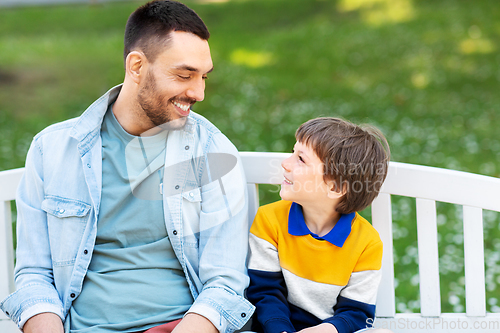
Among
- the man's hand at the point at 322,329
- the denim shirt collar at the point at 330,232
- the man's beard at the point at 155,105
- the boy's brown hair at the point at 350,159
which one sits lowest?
the man's hand at the point at 322,329

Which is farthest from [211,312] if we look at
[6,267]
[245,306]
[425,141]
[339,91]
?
[339,91]

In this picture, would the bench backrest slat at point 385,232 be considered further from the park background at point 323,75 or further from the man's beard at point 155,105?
the park background at point 323,75

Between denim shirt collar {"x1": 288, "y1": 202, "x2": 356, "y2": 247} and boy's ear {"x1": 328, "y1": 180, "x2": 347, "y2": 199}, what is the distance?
10 cm

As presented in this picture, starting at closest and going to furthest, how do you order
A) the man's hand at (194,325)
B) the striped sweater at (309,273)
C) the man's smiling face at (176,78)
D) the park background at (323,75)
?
the man's hand at (194,325) → the striped sweater at (309,273) → the man's smiling face at (176,78) → the park background at (323,75)

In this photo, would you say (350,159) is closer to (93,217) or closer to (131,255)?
(131,255)

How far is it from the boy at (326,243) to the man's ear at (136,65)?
0.75 meters

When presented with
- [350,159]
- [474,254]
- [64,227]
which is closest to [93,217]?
[64,227]

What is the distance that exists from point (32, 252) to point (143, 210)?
1.68 feet

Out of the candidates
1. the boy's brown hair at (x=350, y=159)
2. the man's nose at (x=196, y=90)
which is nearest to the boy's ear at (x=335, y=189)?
the boy's brown hair at (x=350, y=159)

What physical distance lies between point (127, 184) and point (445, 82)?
328 inches

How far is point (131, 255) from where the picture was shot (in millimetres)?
2146

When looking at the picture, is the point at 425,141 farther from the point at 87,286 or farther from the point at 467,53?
the point at 87,286

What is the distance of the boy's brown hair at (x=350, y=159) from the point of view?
6.81 feet

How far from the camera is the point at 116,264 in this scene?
7.04 ft
